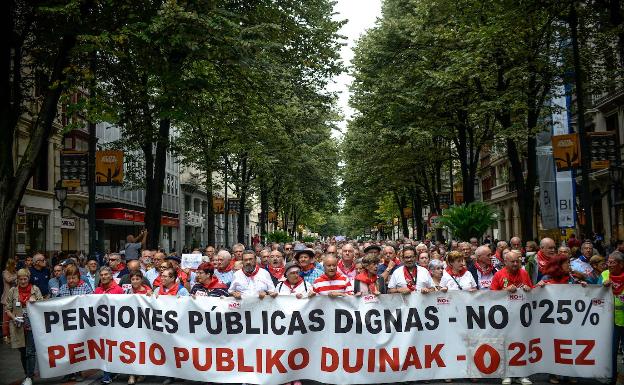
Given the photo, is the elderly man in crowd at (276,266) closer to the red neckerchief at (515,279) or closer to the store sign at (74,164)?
the red neckerchief at (515,279)

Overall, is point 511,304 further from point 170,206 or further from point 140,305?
point 170,206

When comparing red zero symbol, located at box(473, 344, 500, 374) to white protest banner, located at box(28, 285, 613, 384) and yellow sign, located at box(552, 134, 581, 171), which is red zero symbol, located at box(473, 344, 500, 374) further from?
yellow sign, located at box(552, 134, 581, 171)

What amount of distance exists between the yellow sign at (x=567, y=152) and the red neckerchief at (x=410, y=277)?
13256mm

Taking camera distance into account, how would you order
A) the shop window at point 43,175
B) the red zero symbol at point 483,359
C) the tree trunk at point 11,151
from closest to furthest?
the red zero symbol at point 483,359, the tree trunk at point 11,151, the shop window at point 43,175

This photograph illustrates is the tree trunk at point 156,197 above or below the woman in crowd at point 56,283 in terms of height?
above

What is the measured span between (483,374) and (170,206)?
49412mm

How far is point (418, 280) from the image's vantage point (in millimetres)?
9844

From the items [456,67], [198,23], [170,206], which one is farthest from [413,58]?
→ [170,206]

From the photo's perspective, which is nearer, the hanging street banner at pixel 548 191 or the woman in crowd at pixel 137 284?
the woman in crowd at pixel 137 284

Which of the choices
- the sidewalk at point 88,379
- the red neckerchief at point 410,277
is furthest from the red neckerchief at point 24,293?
the red neckerchief at point 410,277

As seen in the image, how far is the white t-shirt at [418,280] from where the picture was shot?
9805mm

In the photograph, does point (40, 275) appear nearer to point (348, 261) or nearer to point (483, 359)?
point (348, 261)

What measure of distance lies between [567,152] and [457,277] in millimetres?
12997

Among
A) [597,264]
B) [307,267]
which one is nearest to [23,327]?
→ [307,267]
